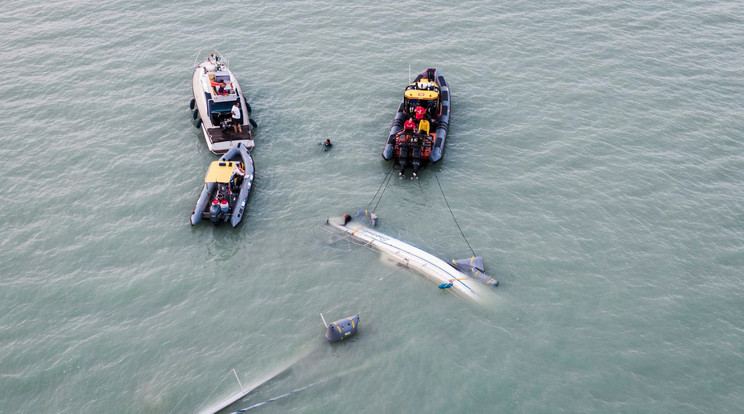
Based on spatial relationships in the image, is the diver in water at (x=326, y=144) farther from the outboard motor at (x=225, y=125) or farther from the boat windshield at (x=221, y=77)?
the boat windshield at (x=221, y=77)

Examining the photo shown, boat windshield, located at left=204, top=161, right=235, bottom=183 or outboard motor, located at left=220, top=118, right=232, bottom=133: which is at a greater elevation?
outboard motor, located at left=220, top=118, right=232, bottom=133

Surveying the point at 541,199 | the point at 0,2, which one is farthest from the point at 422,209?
the point at 0,2

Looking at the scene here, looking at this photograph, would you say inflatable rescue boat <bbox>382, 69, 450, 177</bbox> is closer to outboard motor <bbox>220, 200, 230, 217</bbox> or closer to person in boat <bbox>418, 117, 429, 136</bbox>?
person in boat <bbox>418, 117, 429, 136</bbox>

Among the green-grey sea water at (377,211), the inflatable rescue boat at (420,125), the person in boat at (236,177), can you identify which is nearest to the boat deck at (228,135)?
the green-grey sea water at (377,211)

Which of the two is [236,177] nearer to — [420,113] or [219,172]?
[219,172]

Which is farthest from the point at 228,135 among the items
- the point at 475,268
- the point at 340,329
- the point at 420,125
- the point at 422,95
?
the point at 475,268

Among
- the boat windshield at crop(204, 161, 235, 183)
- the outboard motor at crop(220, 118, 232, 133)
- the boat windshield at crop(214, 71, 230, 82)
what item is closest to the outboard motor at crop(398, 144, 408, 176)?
the boat windshield at crop(204, 161, 235, 183)

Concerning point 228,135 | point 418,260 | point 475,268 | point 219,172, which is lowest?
point 475,268
